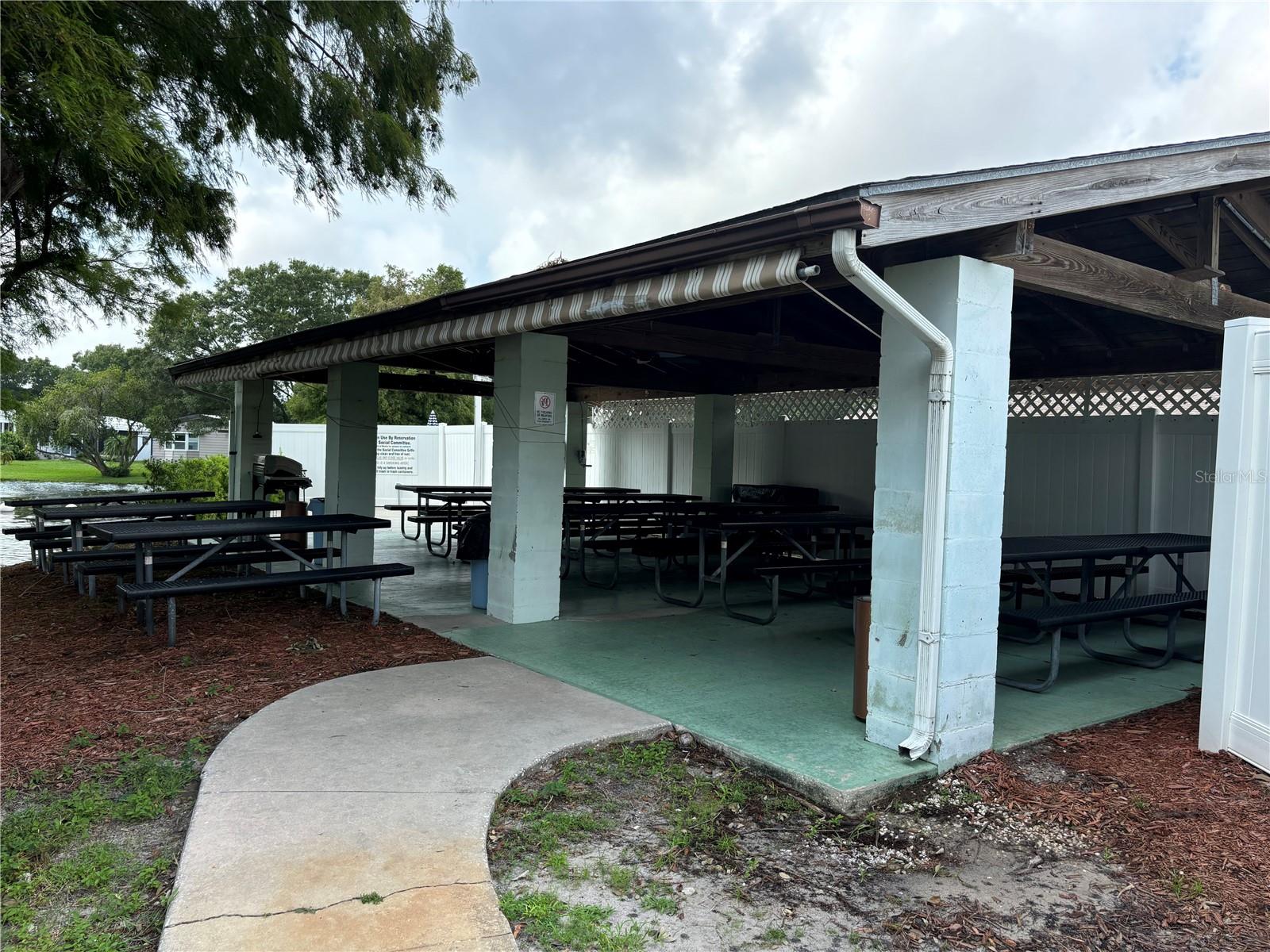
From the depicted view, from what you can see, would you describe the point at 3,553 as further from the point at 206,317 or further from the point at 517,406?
the point at 206,317

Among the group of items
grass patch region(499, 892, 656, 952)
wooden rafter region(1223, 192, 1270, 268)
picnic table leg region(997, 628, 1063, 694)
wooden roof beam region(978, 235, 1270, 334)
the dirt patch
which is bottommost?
the dirt patch

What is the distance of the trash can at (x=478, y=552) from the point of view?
6410 mm

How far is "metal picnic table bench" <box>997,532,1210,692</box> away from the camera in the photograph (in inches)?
177

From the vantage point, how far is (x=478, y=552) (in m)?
6.48

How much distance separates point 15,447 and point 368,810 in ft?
159

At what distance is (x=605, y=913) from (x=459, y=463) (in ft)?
51.3

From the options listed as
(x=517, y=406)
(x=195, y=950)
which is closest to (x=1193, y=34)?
(x=517, y=406)

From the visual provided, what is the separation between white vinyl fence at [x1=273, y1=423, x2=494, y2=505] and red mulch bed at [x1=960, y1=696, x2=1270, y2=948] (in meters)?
14.2

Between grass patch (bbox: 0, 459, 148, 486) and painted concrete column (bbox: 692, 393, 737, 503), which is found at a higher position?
painted concrete column (bbox: 692, 393, 737, 503)

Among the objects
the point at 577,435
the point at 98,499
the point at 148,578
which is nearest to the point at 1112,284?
the point at 148,578

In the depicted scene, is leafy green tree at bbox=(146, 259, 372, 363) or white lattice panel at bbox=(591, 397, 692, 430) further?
leafy green tree at bbox=(146, 259, 372, 363)

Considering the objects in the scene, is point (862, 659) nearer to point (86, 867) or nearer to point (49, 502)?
point (86, 867)

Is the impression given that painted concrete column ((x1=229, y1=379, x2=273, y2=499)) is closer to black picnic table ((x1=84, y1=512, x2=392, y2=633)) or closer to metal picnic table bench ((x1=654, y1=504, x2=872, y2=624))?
black picnic table ((x1=84, y1=512, x2=392, y2=633))

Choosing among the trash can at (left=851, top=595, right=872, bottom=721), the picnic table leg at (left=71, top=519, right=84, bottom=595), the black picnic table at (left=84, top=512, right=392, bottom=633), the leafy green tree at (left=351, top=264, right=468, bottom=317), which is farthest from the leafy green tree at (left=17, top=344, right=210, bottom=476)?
the trash can at (left=851, top=595, right=872, bottom=721)
